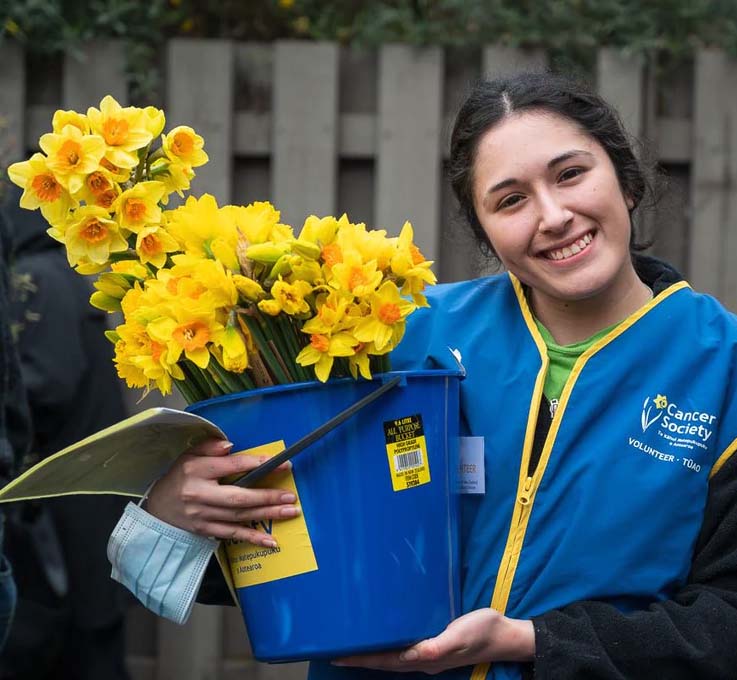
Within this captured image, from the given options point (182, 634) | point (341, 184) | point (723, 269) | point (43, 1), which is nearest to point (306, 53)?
Result: point (341, 184)

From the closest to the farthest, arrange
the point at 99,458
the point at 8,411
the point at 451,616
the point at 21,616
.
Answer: the point at 99,458, the point at 451,616, the point at 8,411, the point at 21,616

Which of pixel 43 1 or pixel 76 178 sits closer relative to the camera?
pixel 76 178

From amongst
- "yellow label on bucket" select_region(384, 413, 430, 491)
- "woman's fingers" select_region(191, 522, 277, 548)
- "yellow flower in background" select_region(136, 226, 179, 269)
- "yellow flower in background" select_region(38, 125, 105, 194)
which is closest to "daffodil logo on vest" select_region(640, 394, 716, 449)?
"yellow label on bucket" select_region(384, 413, 430, 491)

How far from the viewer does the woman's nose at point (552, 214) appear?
192 cm

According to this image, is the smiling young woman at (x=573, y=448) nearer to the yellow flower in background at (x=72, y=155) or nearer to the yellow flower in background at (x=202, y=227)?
the yellow flower in background at (x=202, y=227)

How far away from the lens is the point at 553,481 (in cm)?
191

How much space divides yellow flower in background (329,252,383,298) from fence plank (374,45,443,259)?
7.00 ft

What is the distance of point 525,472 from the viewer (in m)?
1.92

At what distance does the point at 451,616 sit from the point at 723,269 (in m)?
2.38

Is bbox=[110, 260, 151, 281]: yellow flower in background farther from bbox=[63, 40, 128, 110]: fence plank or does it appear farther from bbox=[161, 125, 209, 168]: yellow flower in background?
bbox=[63, 40, 128, 110]: fence plank

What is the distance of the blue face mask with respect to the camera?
5.98ft

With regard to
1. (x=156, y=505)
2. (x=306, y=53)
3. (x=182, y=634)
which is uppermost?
(x=306, y=53)

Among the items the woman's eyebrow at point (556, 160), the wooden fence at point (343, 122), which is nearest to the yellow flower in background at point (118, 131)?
the woman's eyebrow at point (556, 160)

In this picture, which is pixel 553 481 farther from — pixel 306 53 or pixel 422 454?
pixel 306 53
